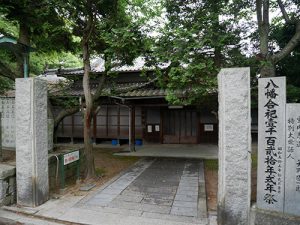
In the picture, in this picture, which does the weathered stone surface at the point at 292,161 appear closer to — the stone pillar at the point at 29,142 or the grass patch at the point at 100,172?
the stone pillar at the point at 29,142

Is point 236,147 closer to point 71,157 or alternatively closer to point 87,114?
point 71,157

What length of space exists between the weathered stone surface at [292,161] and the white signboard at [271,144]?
0.08 m

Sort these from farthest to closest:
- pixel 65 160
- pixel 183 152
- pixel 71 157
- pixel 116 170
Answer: pixel 183 152, pixel 116 170, pixel 71 157, pixel 65 160

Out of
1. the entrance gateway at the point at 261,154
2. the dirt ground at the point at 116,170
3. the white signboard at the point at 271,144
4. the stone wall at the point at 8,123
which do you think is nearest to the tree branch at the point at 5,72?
the stone wall at the point at 8,123

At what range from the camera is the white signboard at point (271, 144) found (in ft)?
14.8

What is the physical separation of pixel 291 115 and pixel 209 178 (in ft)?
15.0

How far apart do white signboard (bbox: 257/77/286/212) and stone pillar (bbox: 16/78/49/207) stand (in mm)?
4828

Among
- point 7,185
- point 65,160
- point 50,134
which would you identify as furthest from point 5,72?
point 7,185

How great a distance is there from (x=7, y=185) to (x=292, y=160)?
6.17 m

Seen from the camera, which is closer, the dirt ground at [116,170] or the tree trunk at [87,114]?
the dirt ground at [116,170]

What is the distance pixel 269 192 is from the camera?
4.63 meters

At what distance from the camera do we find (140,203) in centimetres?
606

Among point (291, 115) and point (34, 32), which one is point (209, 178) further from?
point (34, 32)

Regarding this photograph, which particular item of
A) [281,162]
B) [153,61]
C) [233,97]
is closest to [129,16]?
[153,61]
